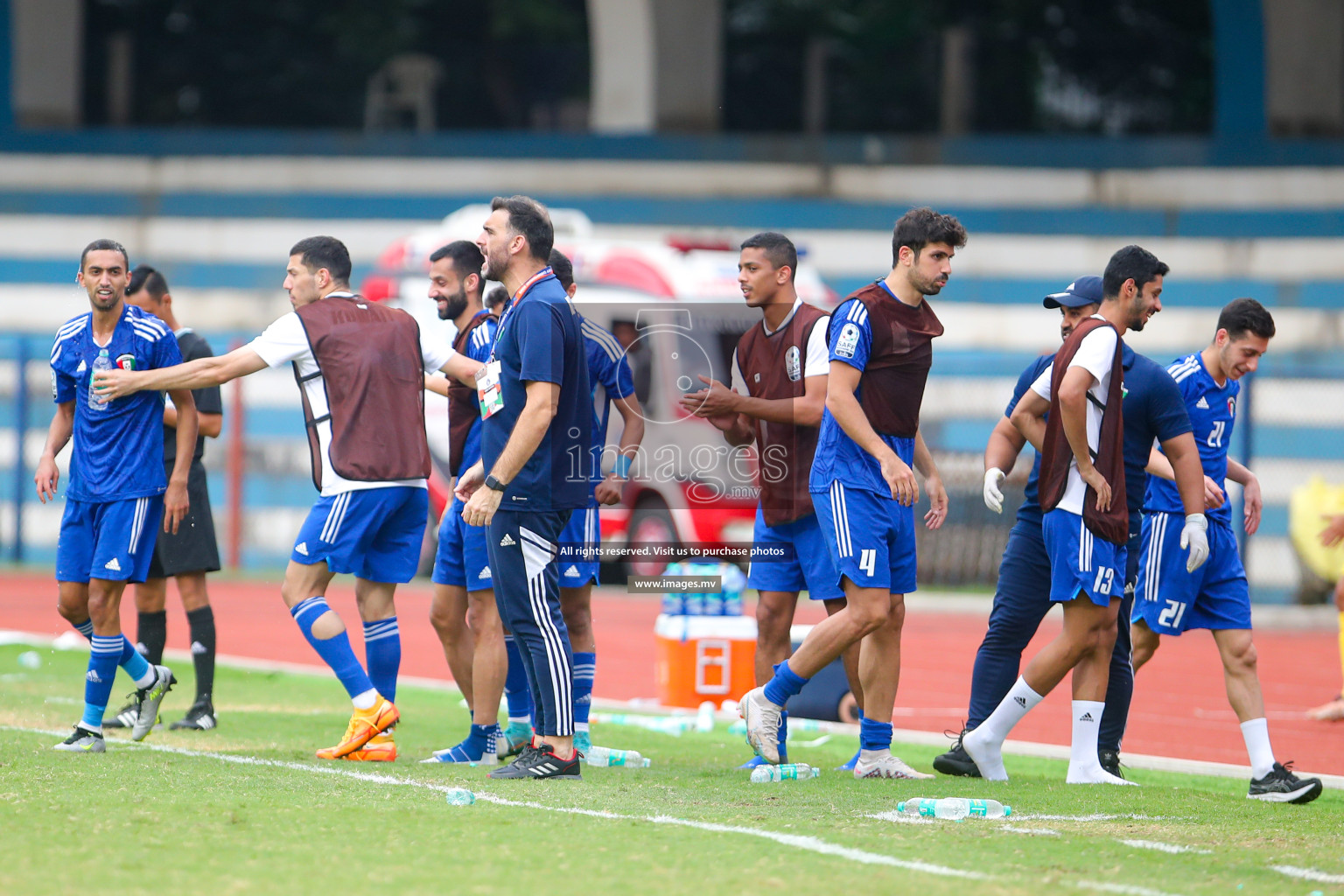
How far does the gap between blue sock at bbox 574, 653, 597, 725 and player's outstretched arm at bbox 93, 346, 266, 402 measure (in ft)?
6.49

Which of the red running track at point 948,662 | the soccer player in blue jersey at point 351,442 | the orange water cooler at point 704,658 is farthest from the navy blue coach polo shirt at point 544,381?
the red running track at point 948,662

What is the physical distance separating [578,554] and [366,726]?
1212 mm

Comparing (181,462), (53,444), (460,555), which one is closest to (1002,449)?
(460,555)

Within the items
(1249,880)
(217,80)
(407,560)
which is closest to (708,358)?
(407,560)

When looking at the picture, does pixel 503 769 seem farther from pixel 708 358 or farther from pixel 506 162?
pixel 506 162

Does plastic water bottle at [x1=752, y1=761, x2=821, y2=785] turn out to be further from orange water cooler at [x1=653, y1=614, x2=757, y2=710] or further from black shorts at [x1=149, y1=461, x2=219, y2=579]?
black shorts at [x1=149, y1=461, x2=219, y2=579]

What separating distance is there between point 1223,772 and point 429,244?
1326cm

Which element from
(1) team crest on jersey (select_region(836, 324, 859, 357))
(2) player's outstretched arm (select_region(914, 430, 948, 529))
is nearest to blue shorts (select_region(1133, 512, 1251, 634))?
(2) player's outstretched arm (select_region(914, 430, 948, 529))

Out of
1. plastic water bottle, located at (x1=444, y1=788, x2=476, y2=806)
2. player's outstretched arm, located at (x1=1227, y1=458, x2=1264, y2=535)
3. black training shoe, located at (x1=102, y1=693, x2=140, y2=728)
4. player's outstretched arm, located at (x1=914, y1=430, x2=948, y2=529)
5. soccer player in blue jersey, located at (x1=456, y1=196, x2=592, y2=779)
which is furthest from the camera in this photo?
black training shoe, located at (x1=102, y1=693, x2=140, y2=728)

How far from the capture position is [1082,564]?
22.9ft

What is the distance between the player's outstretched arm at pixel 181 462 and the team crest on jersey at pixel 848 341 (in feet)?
9.85

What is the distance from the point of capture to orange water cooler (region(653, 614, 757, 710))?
981cm

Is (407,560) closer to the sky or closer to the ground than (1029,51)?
closer to the ground

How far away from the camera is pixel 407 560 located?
7.61m
